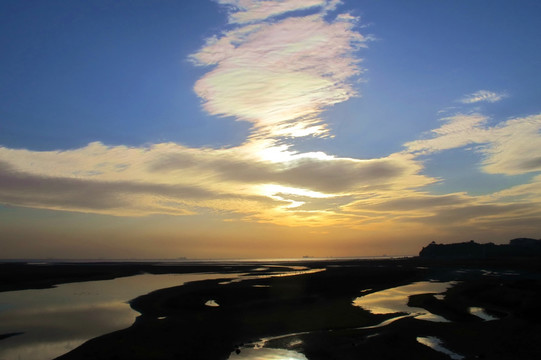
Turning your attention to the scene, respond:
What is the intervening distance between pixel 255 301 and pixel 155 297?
37.6ft

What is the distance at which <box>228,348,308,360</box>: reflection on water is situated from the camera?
56.8 feet

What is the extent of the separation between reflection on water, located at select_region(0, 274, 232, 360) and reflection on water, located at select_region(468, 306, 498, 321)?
85.8 feet

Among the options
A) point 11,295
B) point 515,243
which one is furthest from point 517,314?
point 515,243

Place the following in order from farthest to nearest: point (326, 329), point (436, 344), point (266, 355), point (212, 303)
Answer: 1. point (212, 303)
2. point (326, 329)
3. point (436, 344)
4. point (266, 355)

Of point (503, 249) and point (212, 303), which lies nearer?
point (212, 303)

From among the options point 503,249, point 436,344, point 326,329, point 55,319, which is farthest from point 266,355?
point 503,249

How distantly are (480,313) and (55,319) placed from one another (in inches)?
1311

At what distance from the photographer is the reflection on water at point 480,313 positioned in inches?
1032

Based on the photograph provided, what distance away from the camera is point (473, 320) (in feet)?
83.2

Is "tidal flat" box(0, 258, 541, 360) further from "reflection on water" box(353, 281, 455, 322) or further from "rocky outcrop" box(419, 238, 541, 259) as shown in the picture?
"rocky outcrop" box(419, 238, 541, 259)

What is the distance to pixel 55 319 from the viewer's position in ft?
88.5

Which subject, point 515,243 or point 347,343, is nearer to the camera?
point 347,343

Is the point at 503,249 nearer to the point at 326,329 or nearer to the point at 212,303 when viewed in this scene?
the point at 212,303

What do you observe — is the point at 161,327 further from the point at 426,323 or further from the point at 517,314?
the point at 517,314
